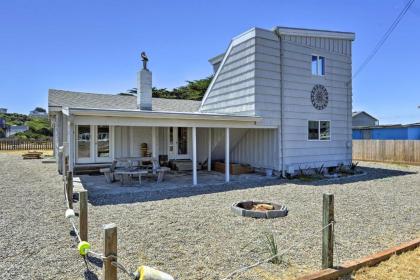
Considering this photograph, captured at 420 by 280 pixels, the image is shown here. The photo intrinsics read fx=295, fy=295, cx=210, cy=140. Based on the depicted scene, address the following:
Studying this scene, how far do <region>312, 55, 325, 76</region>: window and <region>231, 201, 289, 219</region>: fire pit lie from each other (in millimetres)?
7947

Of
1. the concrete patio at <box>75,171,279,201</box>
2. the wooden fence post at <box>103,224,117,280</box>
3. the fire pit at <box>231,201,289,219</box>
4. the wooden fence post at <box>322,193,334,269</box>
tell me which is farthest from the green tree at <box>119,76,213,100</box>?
the wooden fence post at <box>103,224,117,280</box>

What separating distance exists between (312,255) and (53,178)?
10.2 meters

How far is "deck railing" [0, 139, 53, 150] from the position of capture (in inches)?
1161

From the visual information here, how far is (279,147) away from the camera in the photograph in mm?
11641

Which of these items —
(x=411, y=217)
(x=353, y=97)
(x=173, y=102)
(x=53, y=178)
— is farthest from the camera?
(x=173, y=102)

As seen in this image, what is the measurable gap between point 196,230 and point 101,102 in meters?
11.6

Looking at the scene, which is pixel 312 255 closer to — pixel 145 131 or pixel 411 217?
pixel 411 217

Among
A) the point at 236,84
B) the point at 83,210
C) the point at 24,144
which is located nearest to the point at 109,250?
the point at 83,210

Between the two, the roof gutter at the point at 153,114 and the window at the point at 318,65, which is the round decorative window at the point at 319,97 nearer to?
the window at the point at 318,65

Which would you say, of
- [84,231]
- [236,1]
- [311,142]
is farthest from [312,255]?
[236,1]

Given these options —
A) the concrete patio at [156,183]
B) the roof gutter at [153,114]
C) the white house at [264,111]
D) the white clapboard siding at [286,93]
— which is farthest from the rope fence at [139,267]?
the white clapboard siding at [286,93]

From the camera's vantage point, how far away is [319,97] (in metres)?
12.6

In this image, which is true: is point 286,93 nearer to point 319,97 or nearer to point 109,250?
point 319,97

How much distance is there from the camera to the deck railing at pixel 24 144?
29500 millimetres
